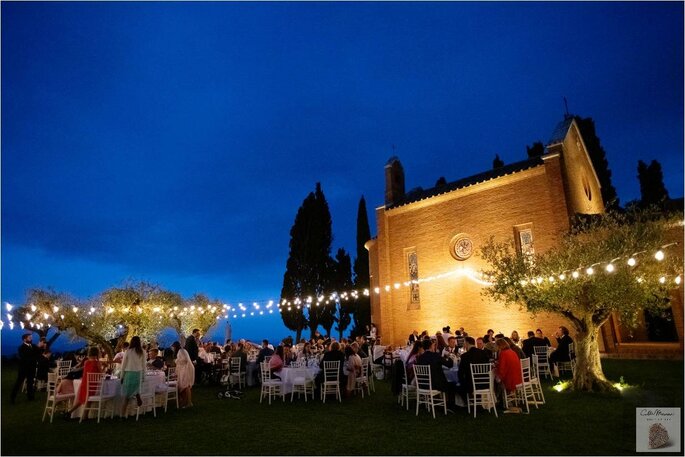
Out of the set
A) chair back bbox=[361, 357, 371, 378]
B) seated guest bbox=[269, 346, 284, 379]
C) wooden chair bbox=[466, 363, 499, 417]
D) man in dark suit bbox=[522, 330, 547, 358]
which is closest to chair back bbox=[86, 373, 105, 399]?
seated guest bbox=[269, 346, 284, 379]

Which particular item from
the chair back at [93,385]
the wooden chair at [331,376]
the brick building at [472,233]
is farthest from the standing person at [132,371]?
the brick building at [472,233]

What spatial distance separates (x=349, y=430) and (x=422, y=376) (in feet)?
6.87

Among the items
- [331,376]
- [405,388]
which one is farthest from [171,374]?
[405,388]

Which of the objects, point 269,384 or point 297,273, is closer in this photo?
point 269,384

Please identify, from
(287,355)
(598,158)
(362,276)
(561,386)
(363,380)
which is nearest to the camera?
(561,386)

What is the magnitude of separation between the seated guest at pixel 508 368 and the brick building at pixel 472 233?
7334mm

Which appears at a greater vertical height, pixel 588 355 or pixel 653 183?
pixel 653 183

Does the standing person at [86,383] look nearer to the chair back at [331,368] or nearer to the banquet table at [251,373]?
the chair back at [331,368]

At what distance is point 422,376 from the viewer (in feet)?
26.2

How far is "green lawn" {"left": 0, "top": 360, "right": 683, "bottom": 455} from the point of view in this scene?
18.1ft

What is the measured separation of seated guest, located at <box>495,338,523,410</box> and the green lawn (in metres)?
0.63

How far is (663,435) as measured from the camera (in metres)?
5.16

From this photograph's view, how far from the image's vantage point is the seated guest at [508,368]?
7.67 m

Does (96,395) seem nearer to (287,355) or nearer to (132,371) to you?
(132,371)
